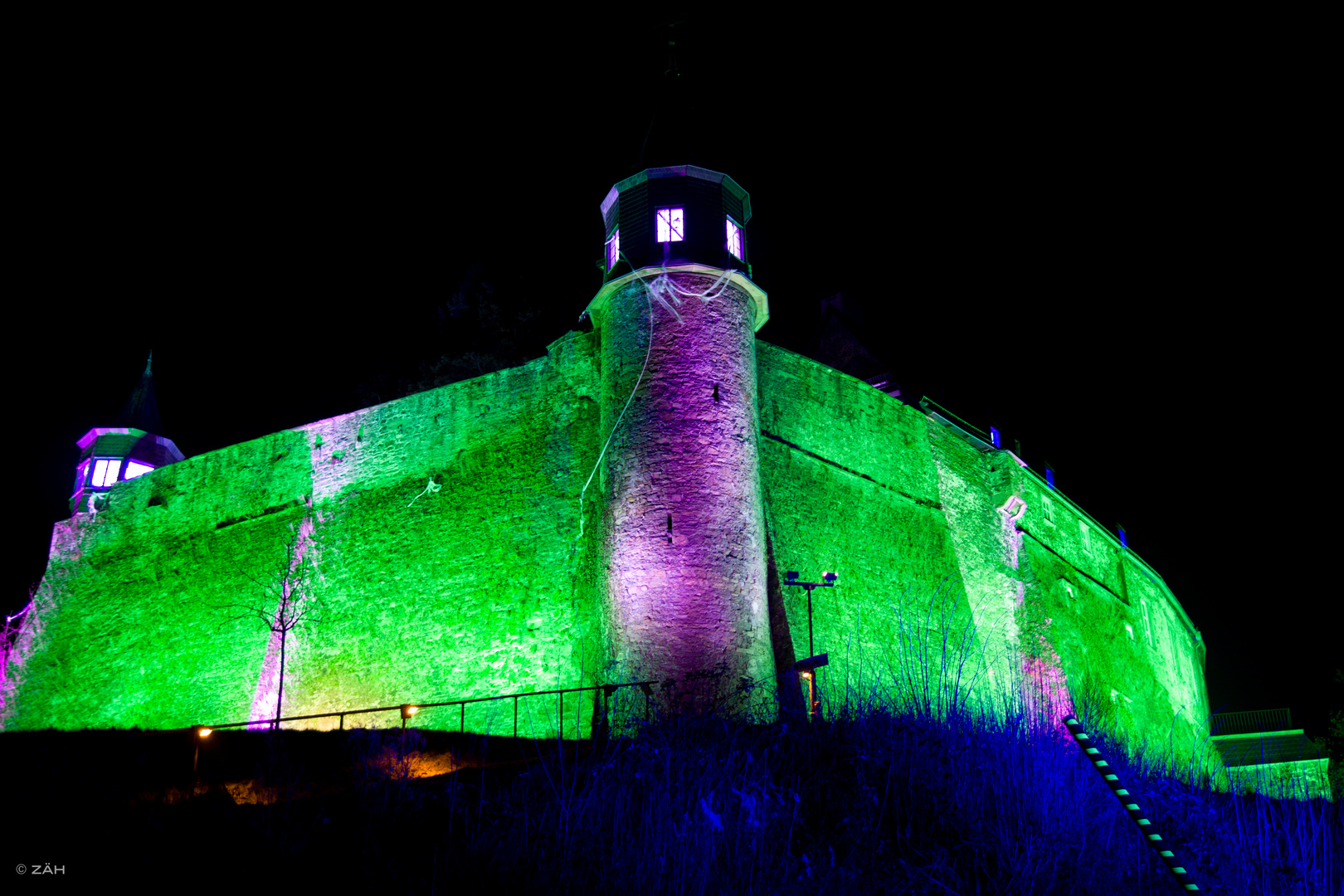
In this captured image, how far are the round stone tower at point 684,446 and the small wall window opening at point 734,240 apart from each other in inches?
1.0

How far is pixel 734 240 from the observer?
65.1 feet

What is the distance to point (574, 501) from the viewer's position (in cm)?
1911

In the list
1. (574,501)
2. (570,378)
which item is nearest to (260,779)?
(574,501)

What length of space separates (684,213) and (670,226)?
0.33m

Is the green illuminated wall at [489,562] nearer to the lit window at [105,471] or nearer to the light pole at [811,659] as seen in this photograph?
the light pole at [811,659]

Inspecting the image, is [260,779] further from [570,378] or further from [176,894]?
[570,378]

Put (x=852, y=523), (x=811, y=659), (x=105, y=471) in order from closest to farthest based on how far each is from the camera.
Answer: (x=811, y=659) → (x=852, y=523) → (x=105, y=471)

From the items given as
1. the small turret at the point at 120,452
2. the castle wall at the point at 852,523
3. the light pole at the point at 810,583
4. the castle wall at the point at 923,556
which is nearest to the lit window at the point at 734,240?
the castle wall at the point at 852,523

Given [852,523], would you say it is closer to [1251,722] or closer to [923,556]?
[923,556]

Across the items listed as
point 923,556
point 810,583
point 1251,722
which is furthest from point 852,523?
point 1251,722

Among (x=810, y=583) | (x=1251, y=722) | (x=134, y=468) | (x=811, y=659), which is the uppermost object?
(x=134, y=468)

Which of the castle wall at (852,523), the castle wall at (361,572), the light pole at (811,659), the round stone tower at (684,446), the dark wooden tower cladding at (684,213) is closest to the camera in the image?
the round stone tower at (684,446)

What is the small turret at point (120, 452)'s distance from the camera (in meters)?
29.7

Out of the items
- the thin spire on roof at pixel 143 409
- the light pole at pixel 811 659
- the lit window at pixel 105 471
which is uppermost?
the thin spire on roof at pixel 143 409
